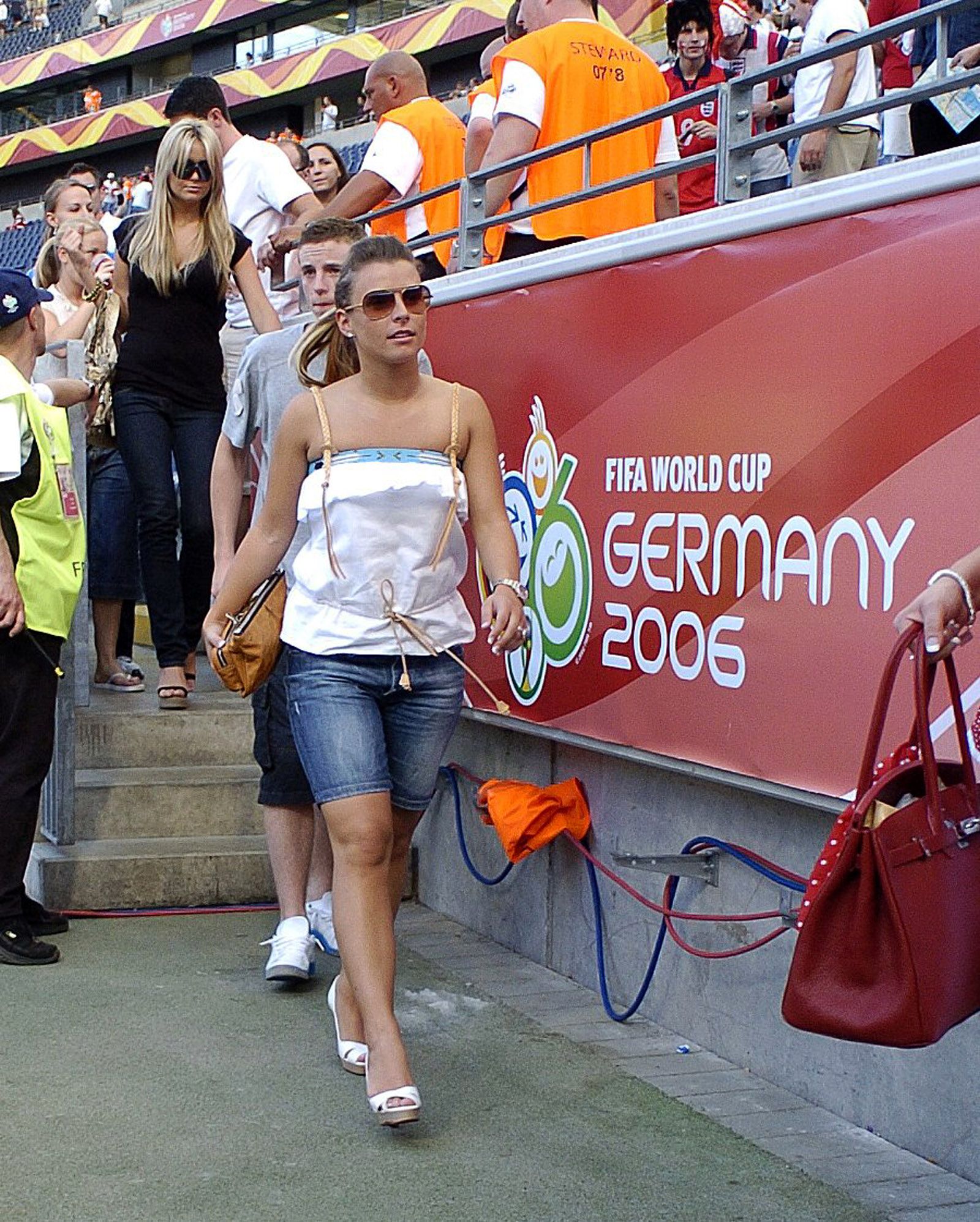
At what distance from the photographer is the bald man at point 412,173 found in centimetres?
716

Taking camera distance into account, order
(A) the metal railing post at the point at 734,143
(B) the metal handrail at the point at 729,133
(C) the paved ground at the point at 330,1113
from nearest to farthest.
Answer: (C) the paved ground at the point at 330,1113, (B) the metal handrail at the point at 729,133, (A) the metal railing post at the point at 734,143

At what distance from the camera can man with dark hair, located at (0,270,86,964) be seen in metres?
5.42

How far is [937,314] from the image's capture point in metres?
3.66

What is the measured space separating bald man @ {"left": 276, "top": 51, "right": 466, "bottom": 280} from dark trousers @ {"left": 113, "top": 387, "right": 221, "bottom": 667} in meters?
0.87

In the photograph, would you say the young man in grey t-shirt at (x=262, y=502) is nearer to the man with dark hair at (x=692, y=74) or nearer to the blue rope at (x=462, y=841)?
the blue rope at (x=462, y=841)

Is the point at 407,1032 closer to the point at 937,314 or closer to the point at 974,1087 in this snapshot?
the point at 974,1087

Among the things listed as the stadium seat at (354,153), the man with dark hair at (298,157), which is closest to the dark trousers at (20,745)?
the man with dark hair at (298,157)

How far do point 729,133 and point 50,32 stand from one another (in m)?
58.1

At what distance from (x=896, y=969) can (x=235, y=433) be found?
10.5 feet

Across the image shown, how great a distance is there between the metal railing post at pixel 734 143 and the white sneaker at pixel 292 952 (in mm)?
2451

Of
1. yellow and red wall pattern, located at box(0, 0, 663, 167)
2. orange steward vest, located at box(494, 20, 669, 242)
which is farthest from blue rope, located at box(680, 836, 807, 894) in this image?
yellow and red wall pattern, located at box(0, 0, 663, 167)

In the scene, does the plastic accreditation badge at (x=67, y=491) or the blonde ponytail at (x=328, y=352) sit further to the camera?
the plastic accreditation badge at (x=67, y=491)

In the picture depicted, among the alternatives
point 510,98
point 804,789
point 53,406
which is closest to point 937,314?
point 804,789

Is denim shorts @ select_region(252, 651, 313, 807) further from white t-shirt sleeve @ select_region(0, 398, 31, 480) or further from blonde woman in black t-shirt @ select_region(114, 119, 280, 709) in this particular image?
blonde woman in black t-shirt @ select_region(114, 119, 280, 709)
